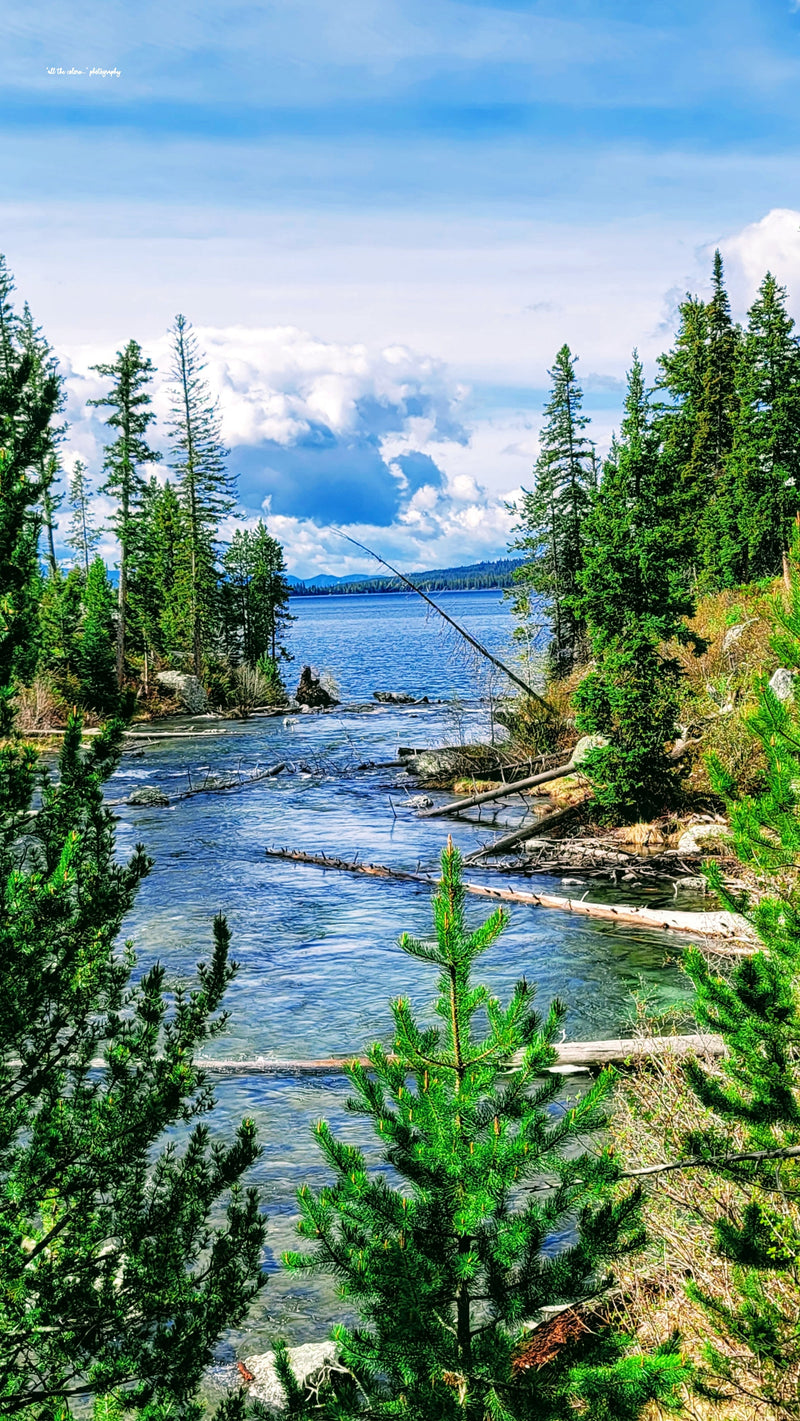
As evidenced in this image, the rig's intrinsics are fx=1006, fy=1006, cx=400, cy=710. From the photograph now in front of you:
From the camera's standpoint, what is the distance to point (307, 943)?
15383 mm

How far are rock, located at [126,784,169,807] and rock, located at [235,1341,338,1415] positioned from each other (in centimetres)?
2045

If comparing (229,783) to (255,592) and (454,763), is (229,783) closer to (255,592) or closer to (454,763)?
(454,763)

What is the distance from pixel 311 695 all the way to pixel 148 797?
942 inches

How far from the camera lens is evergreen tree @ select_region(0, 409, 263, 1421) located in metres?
3.62

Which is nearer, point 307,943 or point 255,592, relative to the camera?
point 307,943

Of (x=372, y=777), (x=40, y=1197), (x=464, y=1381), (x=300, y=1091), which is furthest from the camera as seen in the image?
(x=372, y=777)

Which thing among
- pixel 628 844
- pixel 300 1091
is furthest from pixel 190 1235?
pixel 628 844

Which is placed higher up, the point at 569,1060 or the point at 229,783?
the point at 229,783

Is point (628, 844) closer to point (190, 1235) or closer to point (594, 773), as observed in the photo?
point (594, 773)

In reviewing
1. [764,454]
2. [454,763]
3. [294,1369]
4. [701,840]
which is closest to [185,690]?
[454,763]

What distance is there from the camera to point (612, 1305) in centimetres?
604

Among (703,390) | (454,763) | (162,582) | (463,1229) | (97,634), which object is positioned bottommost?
(454,763)

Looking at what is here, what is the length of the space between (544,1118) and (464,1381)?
2.91 feet

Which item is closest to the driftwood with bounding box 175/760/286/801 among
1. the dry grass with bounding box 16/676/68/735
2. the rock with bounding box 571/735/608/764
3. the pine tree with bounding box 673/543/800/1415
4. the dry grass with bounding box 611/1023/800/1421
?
the dry grass with bounding box 16/676/68/735
